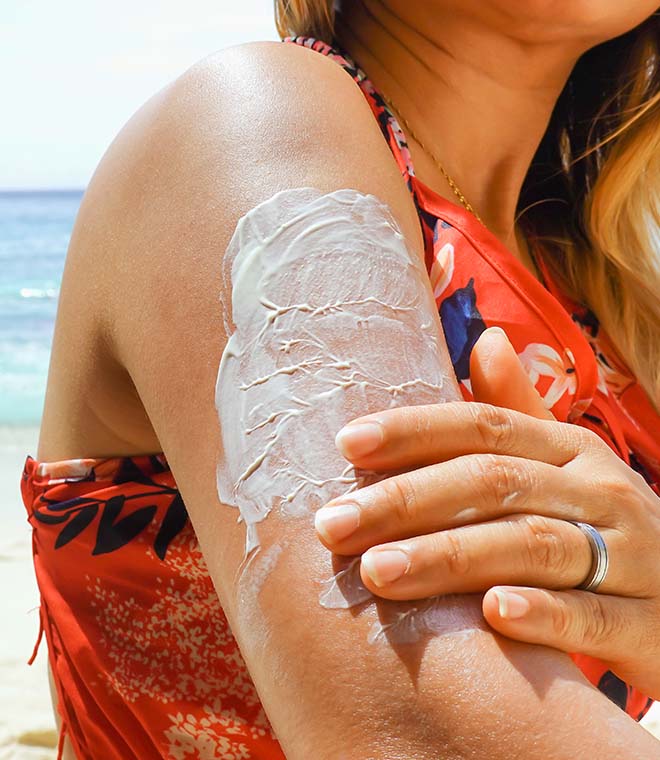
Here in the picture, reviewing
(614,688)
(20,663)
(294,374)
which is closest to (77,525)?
(294,374)

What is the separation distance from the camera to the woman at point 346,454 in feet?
2.23

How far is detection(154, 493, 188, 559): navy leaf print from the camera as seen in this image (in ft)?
3.51

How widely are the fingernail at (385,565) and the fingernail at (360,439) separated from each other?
0.08 meters

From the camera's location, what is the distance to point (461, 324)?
3.64ft

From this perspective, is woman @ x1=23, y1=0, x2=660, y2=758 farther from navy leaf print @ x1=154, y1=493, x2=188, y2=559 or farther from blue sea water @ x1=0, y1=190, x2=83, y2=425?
blue sea water @ x1=0, y1=190, x2=83, y2=425

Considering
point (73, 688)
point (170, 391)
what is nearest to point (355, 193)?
point (170, 391)

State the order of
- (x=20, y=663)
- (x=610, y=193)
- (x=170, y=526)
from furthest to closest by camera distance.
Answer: (x=20, y=663), (x=610, y=193), (x=170, y=526)

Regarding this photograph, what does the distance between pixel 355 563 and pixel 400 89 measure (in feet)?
2.57

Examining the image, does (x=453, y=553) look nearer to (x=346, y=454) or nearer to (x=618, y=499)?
(x=346, y=454)

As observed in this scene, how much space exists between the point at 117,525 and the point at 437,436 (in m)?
0.51

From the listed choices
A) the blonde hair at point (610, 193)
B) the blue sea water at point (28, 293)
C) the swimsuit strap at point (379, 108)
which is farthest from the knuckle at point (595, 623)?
the blue sea water at point (28, 293)

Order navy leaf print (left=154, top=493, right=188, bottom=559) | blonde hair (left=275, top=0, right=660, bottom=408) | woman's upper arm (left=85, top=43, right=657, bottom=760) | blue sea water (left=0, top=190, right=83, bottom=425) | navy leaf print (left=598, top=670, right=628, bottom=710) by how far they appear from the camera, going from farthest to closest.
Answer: blue sea water (left=0, top=190, right=83, bottom=425), blonde hair (left=275, top=0, right=660, bottom=408), navy leaf print (left=598, top=670, right=628, bottom=710), navy leaf print (left=154, top=493, right=188, bottom=559), woman's upper arm (left=85, top=43, right=657, bottom=760)

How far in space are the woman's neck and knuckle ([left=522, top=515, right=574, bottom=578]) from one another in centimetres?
63

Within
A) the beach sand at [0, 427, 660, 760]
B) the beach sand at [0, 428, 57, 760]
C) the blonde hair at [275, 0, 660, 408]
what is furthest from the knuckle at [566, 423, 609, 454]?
the beach sand at [0, 427, 660, 760]
